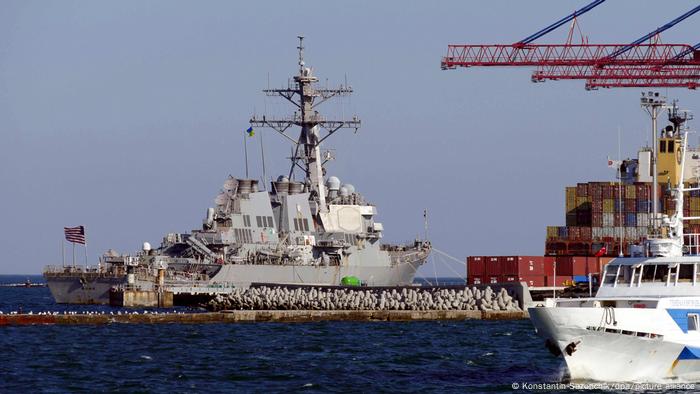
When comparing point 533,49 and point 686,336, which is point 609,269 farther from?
point 533,49

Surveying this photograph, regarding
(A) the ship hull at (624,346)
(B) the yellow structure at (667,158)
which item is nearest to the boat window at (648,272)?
(A) the ship hull at (624,346)

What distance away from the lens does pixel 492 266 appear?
248 ft

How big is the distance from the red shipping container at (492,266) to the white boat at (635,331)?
126ft

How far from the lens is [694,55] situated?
264 feet

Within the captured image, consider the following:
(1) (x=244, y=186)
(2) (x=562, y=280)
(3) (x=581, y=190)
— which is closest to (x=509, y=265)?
(2) (x=562, y=280)

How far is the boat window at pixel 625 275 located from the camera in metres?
37.6

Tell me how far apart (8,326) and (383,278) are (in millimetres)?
36638

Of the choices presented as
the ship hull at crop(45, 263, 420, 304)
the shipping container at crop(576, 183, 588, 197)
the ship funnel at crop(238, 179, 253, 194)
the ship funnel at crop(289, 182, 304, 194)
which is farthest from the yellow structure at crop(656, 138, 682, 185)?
the ship funnel at crop(238, 179, 253, 194)

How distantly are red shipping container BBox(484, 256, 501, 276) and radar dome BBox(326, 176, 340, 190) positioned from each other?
66.5 feet

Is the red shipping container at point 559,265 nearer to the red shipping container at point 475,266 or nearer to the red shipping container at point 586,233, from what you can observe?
the red shipping container at point 475,266

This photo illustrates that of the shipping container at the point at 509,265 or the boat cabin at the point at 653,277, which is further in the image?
the shipping container at the point at 509,265

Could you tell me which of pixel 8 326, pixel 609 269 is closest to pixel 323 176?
pixel 8 326

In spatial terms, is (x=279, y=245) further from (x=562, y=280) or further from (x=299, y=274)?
(x=562, y=280)

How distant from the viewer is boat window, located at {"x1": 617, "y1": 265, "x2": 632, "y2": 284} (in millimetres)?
37562
